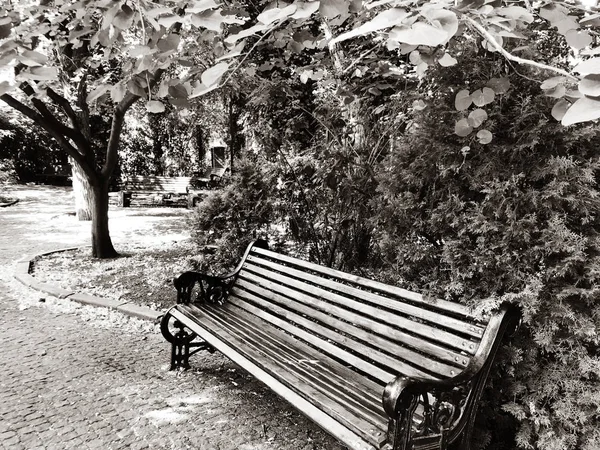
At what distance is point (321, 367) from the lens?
2.88 m

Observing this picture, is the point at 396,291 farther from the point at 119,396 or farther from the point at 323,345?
the point at 119,396

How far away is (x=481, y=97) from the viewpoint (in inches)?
84.4

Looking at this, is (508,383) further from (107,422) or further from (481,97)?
(107,422)

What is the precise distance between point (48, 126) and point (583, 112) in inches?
302

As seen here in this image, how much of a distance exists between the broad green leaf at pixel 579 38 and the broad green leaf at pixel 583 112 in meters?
0.71

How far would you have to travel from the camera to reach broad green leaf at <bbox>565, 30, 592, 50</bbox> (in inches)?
70.6

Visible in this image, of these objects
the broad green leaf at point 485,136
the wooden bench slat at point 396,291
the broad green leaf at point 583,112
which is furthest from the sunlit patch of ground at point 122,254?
the broad green leaf at point 583,112

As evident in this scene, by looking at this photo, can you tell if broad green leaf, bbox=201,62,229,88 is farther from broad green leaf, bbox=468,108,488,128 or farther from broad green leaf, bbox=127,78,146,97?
broad green leaf, bbox=468,108,488,128

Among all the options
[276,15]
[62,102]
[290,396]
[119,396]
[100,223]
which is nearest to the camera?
[276,15]

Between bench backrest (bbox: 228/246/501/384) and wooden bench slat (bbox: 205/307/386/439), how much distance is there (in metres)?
0.22

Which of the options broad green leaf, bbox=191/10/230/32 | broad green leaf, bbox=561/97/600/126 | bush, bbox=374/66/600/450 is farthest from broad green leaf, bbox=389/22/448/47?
bush, bbox=374/66/600/450

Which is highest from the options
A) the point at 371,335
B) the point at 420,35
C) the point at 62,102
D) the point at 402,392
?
the point at 62,102

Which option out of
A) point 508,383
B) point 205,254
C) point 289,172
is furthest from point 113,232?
point 508,383

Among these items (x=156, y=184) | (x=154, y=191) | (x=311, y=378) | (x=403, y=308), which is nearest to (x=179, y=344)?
(x=311, y=378)
